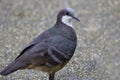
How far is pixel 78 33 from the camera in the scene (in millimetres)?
10797

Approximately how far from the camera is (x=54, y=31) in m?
7.05

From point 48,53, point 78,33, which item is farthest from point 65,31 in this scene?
point 78,33

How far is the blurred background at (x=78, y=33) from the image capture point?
8.03m

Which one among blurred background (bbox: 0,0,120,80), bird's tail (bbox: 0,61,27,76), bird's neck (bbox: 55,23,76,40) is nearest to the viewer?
bird's tail (bbox: 0,61,27,76)

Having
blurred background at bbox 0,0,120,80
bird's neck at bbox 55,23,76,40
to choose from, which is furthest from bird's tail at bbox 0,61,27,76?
blurred background at bbox 0,0,120,80

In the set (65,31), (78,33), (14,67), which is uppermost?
(65,31)

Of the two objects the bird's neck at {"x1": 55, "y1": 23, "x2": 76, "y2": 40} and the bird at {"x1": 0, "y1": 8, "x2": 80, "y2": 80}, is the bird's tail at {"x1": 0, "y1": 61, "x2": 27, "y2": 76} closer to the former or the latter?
the bird at {"x1": 0, "y1": 8, "x2": 80, "y2": 80}

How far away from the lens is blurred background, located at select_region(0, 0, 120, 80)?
803 centimetres

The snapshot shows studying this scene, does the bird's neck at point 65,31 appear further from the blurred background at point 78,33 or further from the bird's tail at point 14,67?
the blurred background at point 78,33

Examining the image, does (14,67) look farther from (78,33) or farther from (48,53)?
(78,33)

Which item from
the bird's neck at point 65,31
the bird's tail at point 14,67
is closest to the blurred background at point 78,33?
the bird's neck at point 65,31

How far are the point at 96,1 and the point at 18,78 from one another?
5.95 metres

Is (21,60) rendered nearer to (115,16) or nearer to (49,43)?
(49,43)

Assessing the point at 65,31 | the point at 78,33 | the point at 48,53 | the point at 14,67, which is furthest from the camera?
the point at 78,33
